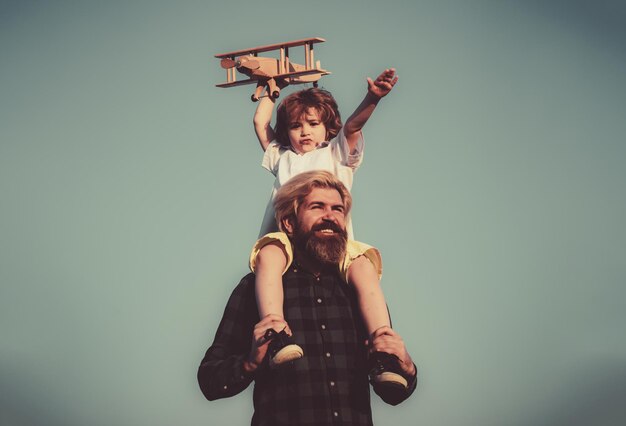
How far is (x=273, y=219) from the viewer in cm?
983

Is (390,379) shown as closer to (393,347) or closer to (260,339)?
(393,347)

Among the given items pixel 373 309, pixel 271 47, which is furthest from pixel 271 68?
pixel 373 309

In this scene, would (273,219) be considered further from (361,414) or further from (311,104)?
(361,414)

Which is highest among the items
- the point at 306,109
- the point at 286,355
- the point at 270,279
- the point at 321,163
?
the point at 306,109

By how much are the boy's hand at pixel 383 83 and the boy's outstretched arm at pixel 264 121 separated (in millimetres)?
1950

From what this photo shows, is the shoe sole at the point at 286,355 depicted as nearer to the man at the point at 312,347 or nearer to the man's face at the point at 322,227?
the man at the point at 312,347

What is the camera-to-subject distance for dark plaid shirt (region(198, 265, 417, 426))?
24.3 feet

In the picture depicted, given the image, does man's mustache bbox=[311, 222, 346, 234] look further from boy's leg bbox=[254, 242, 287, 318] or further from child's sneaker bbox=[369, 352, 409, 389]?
child's sneaker bbox=[369, 352, 409, 389]

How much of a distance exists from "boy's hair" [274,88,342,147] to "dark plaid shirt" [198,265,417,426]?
308cm

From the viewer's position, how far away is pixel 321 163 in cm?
1018

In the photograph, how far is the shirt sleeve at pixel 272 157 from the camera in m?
10.8

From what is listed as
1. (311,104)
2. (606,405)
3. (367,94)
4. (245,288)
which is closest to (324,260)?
(245,288)

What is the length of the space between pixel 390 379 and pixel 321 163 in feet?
11.0

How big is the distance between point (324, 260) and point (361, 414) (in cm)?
132
